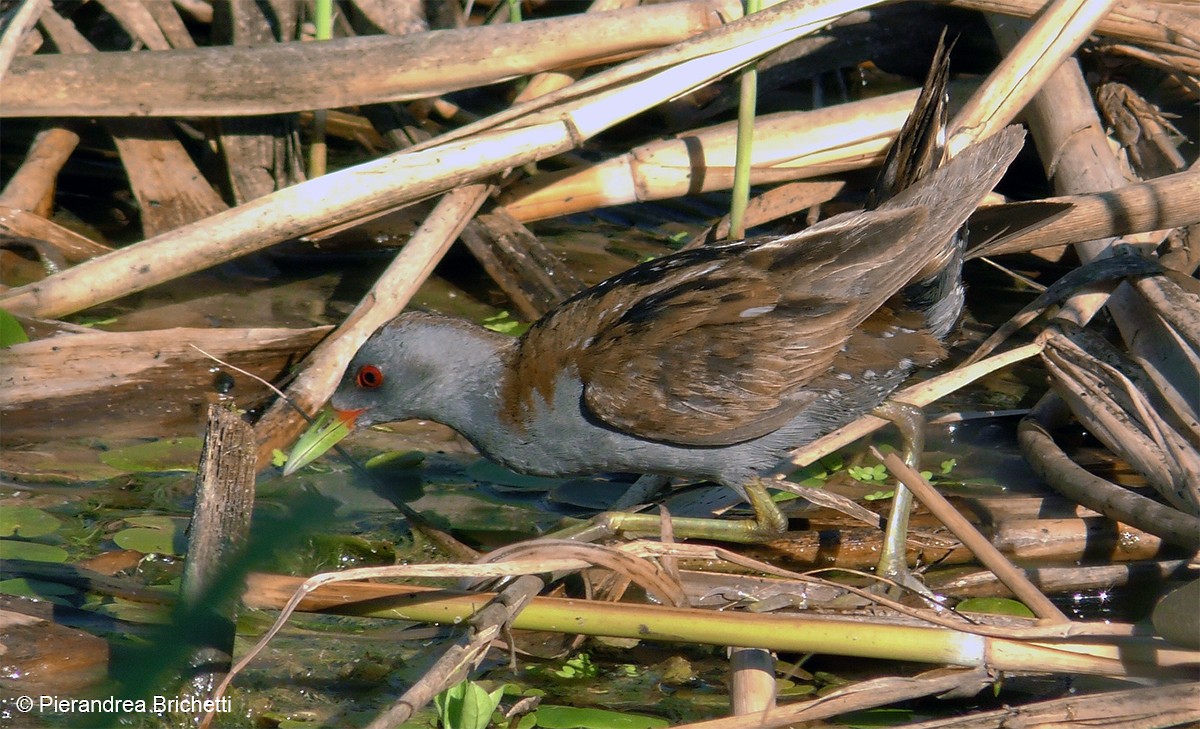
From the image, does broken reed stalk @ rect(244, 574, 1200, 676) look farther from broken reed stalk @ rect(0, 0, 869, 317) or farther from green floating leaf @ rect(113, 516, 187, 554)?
broken reed stalk @ rect(0, 0, 869, 317)

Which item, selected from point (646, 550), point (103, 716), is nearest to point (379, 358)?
point (646, 550)

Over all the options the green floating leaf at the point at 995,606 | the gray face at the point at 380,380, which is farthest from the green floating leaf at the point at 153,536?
the green floating leaf at the point at 995,606

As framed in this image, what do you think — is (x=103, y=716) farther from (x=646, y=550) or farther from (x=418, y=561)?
(x=418, y=561)

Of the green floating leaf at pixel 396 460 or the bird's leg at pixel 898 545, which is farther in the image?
the green floating leaf at pixel 396 460

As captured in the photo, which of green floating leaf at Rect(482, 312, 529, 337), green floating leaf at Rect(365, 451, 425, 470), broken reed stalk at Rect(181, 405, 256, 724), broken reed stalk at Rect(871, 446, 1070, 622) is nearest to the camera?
broken reed stalk at Rect(181, 405, 256, 724)

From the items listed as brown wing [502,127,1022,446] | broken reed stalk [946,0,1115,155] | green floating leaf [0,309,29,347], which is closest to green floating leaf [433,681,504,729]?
brown wing [502,127,1022,446]

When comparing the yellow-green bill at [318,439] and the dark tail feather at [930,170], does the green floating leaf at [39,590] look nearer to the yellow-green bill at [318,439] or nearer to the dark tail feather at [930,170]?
the yellow-green bill at [318,439]
